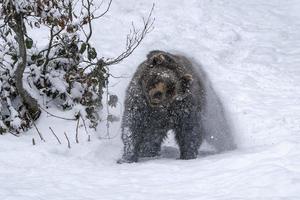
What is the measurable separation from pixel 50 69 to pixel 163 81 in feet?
6.17

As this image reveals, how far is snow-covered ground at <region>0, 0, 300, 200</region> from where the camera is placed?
4855mm

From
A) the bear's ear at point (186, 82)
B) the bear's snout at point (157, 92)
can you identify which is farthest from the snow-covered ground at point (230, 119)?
the bear's ear at point (186, 82)

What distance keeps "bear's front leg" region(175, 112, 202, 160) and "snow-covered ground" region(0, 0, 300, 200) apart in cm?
31

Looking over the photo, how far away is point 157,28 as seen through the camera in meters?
11.8

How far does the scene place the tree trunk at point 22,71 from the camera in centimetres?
686

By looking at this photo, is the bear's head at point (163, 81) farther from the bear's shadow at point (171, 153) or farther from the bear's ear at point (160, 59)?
the bear's shadow at point (171, 153)

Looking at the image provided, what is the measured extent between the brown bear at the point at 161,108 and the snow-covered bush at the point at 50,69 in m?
0.67

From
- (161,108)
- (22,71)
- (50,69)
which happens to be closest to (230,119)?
(161,108)

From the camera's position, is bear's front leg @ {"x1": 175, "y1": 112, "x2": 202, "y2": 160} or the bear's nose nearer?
the bear's nose

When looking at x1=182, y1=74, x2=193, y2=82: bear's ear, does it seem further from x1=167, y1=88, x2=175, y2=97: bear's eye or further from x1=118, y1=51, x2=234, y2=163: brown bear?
x1=167, y1=88, x2=175, y2=97: bear's eye

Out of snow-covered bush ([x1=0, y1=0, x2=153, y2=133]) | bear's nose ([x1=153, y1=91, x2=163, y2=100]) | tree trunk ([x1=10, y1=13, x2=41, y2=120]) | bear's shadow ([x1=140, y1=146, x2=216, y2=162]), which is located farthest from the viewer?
bear's shadow ([x1=140, y1=146, x2=216, y2=162])

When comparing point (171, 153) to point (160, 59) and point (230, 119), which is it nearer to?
point (230, 119)

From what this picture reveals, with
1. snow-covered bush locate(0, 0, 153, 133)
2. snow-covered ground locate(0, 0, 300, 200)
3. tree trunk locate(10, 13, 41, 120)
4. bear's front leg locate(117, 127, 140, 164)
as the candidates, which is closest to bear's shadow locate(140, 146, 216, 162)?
snow-covered ground locate(0, 0, 300, 200)

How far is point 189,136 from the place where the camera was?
6.92m
